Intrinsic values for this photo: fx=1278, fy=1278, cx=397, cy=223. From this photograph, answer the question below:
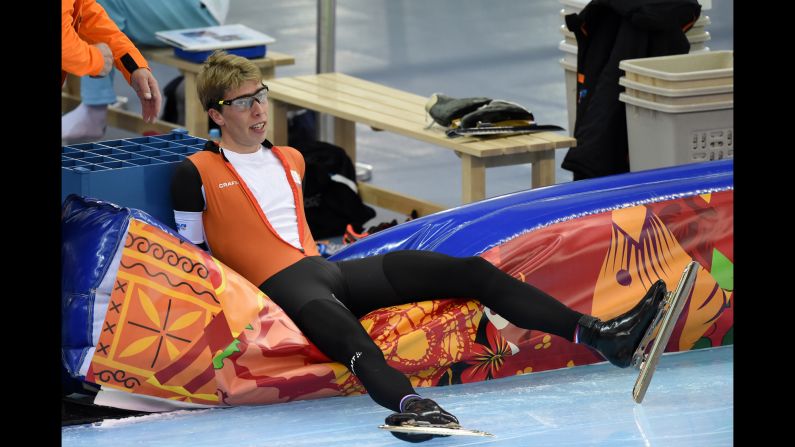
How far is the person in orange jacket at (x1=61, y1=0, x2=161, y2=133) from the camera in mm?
3695

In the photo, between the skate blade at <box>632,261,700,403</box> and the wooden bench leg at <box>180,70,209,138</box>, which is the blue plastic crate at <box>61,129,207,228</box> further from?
the wooden bench leg at <box>180,70,209,138</box>

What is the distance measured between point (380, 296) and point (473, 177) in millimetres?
1458

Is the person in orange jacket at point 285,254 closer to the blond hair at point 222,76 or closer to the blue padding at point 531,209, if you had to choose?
the blond hair at point 222,76

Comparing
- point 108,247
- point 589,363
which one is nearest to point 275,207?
point 108,247

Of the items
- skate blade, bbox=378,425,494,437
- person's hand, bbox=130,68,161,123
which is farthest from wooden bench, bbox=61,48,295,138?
skate blade, bbox=378,425,494,437

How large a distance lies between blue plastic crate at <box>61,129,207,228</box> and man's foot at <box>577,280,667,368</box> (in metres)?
1.33

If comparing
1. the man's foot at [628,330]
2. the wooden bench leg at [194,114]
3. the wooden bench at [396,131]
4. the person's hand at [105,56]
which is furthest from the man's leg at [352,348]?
the wooden bench leg at [194,114]

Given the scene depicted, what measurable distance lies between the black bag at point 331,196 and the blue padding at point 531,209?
58.8 inches

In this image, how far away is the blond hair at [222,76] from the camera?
3717 millimetres

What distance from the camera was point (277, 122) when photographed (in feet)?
20.2

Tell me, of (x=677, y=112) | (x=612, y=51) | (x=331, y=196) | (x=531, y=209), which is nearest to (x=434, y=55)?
(x=331, y=196)
